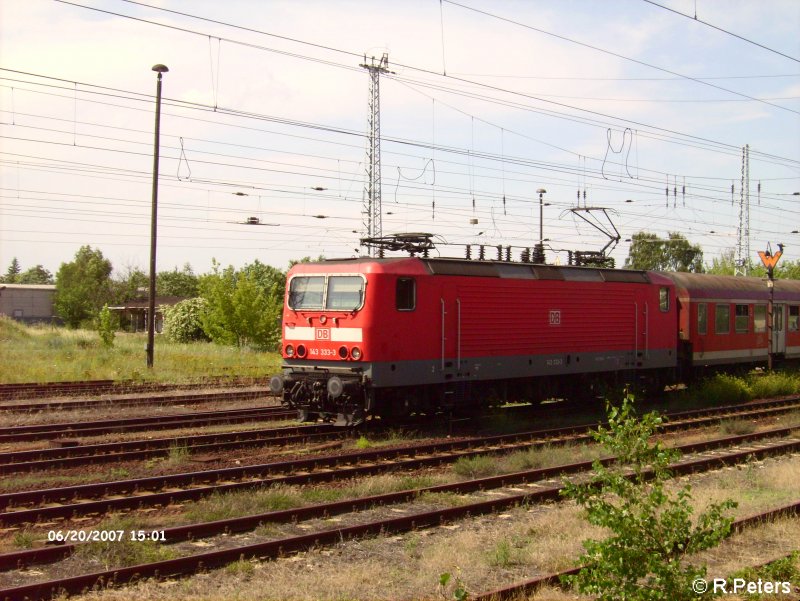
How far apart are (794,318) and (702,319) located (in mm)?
6359

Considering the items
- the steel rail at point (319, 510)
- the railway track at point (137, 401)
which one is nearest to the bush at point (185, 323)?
the railway track at point (137, 401)

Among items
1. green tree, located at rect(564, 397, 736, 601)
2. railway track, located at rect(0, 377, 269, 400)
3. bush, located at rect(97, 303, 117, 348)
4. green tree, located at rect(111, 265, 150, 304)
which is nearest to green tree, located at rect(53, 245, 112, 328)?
green tree, located at rect(111, 265, 150, 304)

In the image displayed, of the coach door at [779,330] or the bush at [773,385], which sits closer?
the bush at [773,385]

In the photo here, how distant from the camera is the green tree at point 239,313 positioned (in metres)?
34.3

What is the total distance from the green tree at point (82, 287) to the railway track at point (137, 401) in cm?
5033

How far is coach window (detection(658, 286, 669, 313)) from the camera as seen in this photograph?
20.7m

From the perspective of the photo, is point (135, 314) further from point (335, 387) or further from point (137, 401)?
point (335, 387)

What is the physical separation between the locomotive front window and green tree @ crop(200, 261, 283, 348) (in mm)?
19631

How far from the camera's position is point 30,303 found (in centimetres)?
9100

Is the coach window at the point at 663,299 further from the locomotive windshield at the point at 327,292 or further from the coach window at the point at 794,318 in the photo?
the locomotive windshield at the point at 327,292

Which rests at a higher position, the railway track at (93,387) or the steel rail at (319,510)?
the railway track at (93,387)

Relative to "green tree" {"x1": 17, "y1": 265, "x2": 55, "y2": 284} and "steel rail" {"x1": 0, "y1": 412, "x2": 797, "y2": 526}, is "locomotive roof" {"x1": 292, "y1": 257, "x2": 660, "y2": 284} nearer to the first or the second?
"steel rail" {"x1": 0, "y1": 412, "x2": 797, "y2": 526}

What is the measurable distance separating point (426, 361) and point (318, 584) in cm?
820

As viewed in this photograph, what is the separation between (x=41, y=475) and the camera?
11070mm
